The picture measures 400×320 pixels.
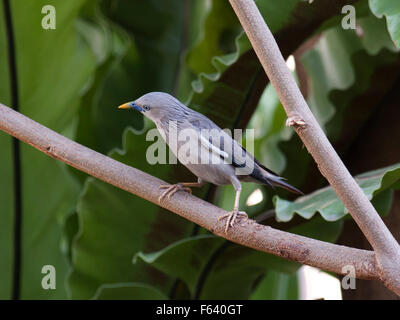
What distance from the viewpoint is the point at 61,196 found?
211cm

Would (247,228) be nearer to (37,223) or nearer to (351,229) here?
(351,229)

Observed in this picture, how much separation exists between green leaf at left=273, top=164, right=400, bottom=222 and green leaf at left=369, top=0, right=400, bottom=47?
0.30m

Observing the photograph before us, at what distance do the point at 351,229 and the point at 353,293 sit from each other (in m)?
0.21

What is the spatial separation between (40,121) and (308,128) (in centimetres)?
126

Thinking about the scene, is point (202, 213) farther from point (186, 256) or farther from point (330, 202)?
point (186, 256)

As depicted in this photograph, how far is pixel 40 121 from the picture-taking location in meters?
2.03

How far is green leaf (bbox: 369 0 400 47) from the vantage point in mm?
1251

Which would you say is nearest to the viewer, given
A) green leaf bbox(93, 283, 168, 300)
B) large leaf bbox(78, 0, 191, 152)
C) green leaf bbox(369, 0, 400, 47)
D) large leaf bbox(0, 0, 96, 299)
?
green leaf bbox(369, 0, 400, 47)

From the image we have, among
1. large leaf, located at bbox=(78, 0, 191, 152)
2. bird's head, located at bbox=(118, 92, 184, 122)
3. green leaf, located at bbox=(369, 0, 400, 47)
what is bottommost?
bird's head, located at bbox=(118, 92, 184, 122)

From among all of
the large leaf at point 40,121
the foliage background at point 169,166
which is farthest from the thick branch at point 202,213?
the large leaf at point 40,121

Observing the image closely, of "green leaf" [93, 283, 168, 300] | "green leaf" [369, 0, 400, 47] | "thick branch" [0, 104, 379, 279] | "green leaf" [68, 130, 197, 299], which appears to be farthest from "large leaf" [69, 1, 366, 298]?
"thick branch" [0, 104, 379, 279]

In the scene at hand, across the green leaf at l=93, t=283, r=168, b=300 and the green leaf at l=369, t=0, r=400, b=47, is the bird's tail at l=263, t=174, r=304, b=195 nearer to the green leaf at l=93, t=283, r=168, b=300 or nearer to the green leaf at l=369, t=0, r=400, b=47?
the green leaf at l=369, t=0, r=400, b=47

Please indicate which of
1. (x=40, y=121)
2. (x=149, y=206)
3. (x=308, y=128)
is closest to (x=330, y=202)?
(x=308, y=128)
